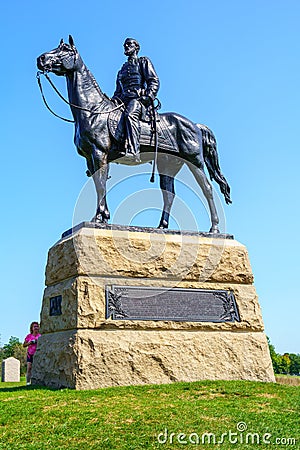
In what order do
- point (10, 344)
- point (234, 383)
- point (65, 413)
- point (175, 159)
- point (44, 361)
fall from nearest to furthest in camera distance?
point (65, 413) → point (234, 383) → point (44, 361) → point (175, 159) → point (10, 344)

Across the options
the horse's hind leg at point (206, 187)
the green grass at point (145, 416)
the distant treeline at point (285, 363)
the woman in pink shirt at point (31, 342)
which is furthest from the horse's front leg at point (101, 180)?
the distant treeline at point (285, 363)

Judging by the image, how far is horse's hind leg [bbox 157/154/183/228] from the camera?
33.4 feet

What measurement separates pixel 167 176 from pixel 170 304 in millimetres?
2859

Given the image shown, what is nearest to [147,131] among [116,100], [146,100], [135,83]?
[146,100]

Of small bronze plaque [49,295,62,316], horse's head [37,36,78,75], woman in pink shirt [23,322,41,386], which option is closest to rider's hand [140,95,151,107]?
horse's head [37,36,78,75]

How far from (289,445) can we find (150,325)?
3415 millimetres

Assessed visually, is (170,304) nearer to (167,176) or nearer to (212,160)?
(167,176)

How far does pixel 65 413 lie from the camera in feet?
20.0

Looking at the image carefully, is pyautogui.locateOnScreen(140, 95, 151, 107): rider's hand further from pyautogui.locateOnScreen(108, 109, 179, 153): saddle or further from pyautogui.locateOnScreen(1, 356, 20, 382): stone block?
pyautogui.locateOnScreen(1, 356, 20, 382): stone block

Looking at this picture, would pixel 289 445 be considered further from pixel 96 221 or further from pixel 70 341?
pixel 96 221

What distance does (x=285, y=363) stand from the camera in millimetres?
47312

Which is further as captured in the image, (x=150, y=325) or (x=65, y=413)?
(x=150, y=325)

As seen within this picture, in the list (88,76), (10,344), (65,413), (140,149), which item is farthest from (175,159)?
(10,344)

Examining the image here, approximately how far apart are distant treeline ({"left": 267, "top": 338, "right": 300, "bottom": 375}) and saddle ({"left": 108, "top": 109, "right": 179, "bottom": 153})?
35.9 m
